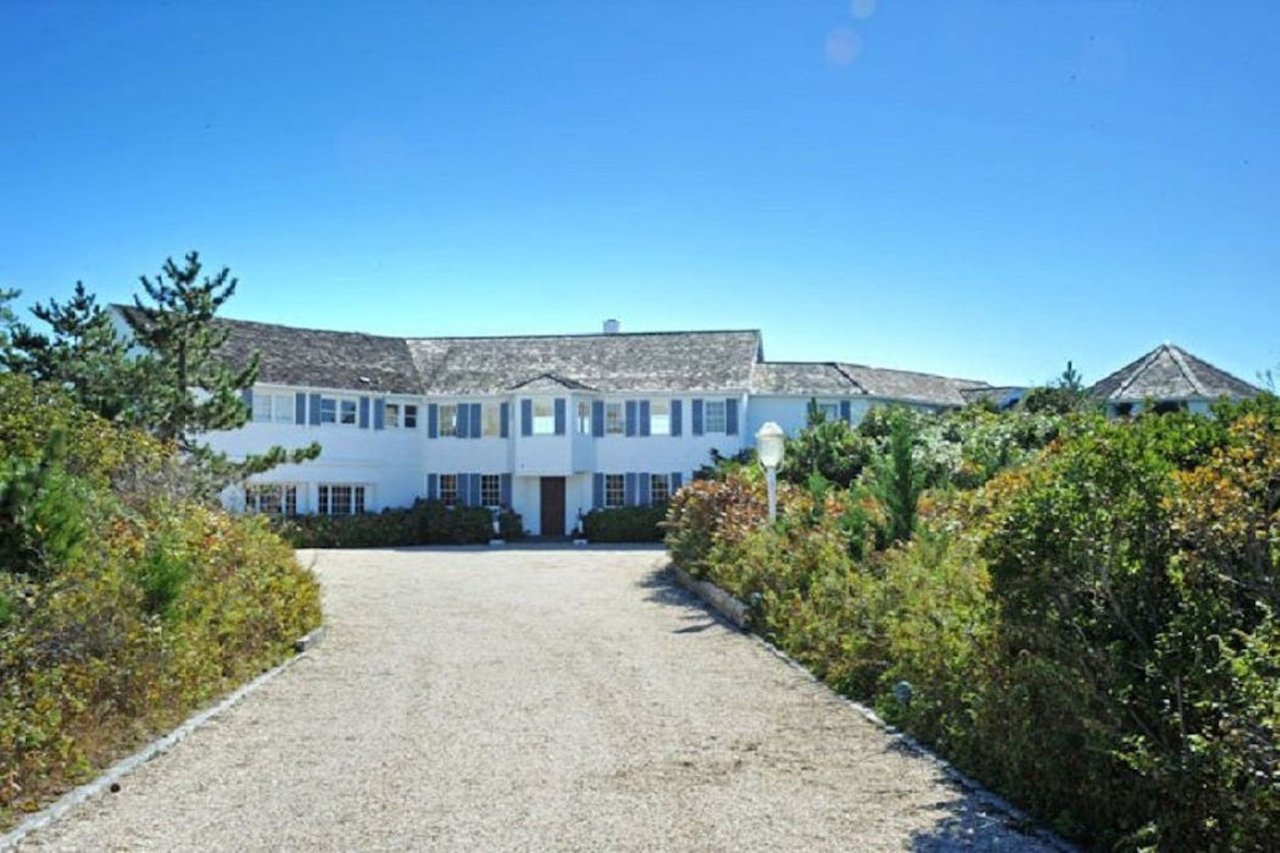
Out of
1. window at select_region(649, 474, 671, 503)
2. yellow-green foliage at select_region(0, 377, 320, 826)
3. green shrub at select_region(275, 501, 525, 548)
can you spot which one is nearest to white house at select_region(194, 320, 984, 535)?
window at select_region(649, 474, 671, 503)

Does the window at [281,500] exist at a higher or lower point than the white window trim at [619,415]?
lower

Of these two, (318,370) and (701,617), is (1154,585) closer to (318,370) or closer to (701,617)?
(701,617)

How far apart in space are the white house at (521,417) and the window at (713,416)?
0.03 m

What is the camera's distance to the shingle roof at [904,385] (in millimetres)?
36812

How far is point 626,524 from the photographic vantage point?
3309 cm

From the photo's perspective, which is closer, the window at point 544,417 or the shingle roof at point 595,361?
the window at point 544,417

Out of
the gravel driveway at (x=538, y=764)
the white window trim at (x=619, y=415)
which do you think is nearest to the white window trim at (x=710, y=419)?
the white window trim at (x=619, y=415)

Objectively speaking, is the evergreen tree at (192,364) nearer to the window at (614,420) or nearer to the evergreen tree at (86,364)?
the evergreen tree at (86,364)

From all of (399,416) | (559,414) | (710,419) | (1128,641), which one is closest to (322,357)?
(399,416)

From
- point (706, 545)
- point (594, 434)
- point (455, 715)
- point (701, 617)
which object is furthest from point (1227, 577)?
point (594, 434)

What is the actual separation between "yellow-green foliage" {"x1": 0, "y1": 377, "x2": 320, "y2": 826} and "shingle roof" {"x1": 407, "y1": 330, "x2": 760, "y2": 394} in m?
22.1

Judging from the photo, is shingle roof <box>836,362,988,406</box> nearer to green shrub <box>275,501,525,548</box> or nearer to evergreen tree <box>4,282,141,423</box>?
green shrub <box>275,501,525,548</box>

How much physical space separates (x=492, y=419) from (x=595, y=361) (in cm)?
434

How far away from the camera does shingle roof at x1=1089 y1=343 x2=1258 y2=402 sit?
34.3m
